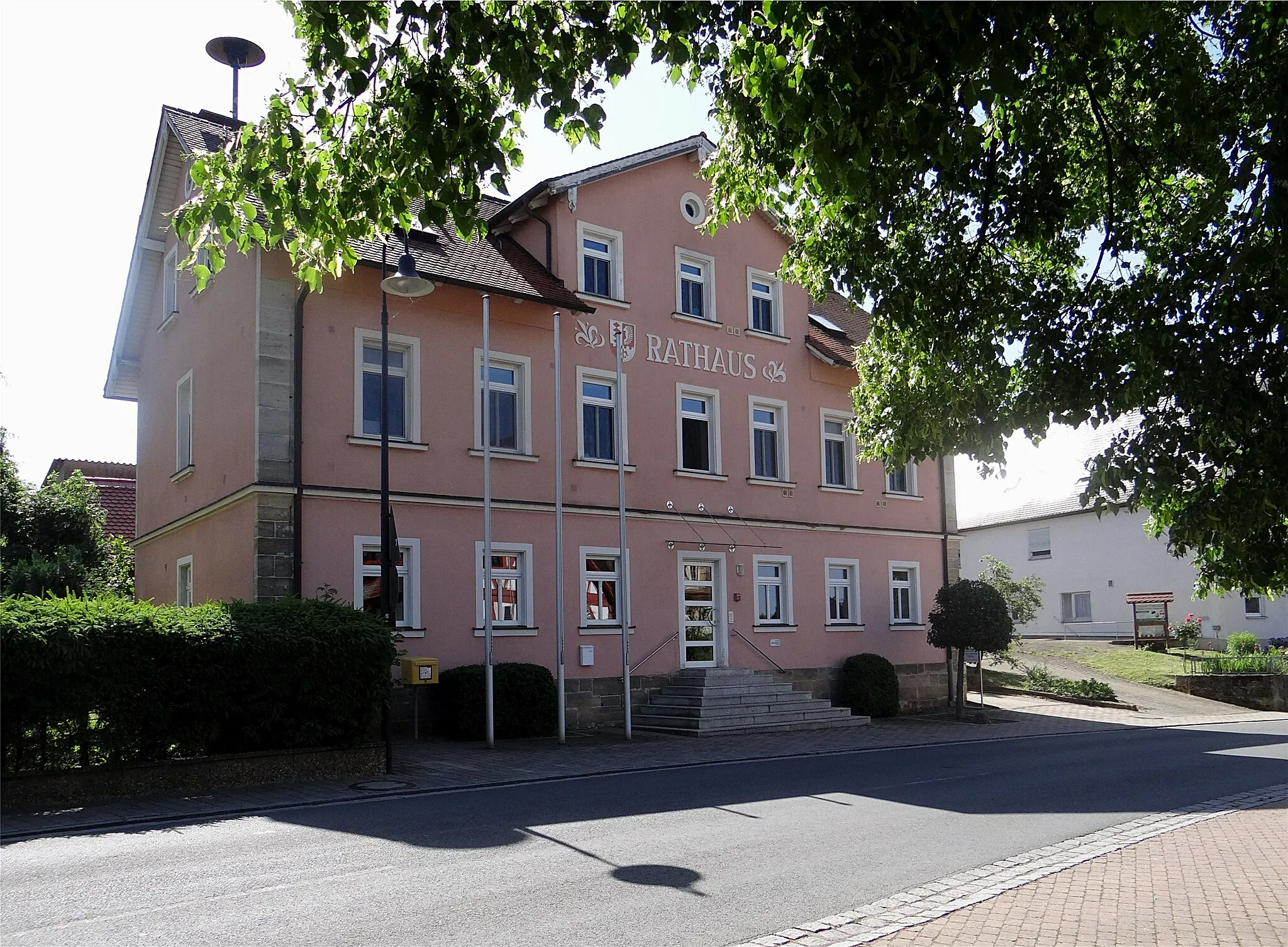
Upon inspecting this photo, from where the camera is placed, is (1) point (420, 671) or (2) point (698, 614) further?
(2) point (698, 614)

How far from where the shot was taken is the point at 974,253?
880 centimetres

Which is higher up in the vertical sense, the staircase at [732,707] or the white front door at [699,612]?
the white front door at [699,612]

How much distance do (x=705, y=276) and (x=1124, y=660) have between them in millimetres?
19310

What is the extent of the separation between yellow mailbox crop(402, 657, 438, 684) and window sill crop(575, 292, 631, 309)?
8.15 metres

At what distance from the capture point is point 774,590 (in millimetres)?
25484

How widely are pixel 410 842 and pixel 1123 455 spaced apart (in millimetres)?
6402

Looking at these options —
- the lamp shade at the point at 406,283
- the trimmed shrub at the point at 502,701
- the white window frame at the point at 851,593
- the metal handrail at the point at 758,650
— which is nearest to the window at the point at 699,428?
the metal handrail at the point at 758,650

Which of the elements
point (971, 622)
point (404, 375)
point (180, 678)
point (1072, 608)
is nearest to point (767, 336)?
point (971, 622)

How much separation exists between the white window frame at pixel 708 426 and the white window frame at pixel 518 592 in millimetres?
4130

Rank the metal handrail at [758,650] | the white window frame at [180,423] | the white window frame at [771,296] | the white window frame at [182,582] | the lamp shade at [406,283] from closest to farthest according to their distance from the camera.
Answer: the lamp shade at [406,283]
the white window frame at [182,582]
the white window frame at [180,423]
the metal handrail at [758,650]
the white window frame at [771,296]

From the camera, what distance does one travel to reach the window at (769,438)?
25.7m

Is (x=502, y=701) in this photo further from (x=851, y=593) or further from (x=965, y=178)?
(x=965, y=178)

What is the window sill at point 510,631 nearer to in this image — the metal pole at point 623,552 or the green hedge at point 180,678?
the metal pole at point 623,552

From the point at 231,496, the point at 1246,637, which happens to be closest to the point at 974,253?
the point at 231,496
